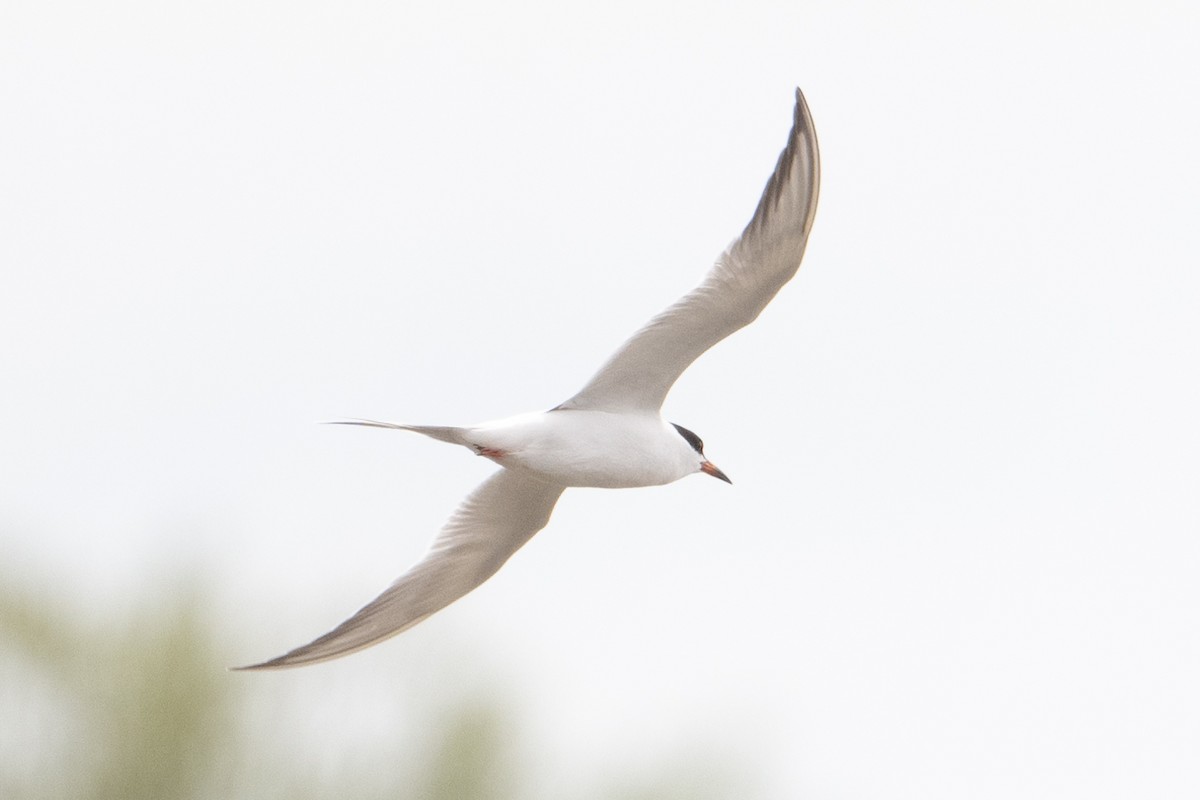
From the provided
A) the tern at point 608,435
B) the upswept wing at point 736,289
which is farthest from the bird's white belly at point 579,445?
the upswept wing at point 736,289

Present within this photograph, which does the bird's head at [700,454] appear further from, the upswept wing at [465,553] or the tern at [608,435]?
the upswept wing at [465,553]

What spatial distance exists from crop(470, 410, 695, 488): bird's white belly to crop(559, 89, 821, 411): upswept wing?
126 mm

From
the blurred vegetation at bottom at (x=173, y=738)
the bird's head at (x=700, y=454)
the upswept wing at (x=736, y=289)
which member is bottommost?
the blurred vegetation at bottom at (x=173, y=738)

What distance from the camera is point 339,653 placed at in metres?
8.29

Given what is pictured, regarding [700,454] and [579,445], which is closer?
[579,445]

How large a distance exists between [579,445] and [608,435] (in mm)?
130

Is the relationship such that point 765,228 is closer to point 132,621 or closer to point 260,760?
point 260,760

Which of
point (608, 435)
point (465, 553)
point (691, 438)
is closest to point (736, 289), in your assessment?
point (608, 435)

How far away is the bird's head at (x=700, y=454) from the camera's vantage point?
840 cm

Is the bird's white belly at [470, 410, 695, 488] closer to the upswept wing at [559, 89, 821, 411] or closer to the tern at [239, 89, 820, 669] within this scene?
the tern at [239, 89, 820, 669]

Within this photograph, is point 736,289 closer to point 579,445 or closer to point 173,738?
point 579,445

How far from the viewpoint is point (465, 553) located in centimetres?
867

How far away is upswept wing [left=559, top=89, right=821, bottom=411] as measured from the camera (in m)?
6.88

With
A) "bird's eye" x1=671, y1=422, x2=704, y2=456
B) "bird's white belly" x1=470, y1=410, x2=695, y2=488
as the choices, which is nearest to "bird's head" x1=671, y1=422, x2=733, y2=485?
"bird's eye" x1=671, y1=422, x2=704, y2=456
